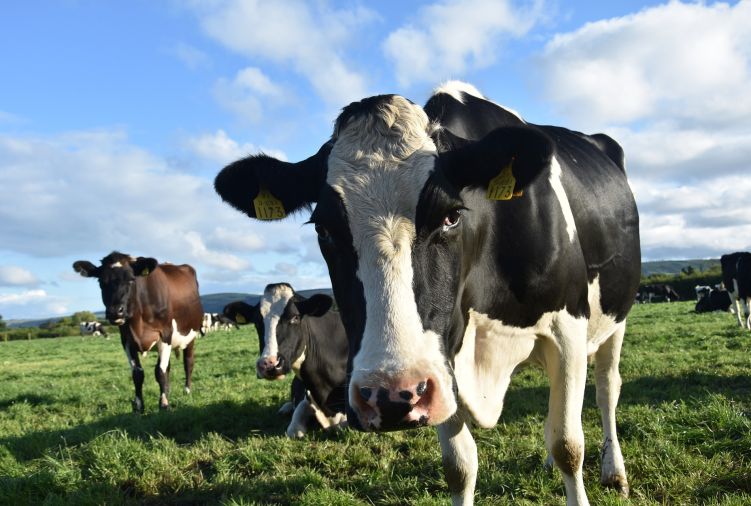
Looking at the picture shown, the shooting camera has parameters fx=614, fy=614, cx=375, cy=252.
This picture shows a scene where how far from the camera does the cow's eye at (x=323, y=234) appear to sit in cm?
298

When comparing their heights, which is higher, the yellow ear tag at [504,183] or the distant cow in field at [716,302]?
the yellow ear tag at [504,183]

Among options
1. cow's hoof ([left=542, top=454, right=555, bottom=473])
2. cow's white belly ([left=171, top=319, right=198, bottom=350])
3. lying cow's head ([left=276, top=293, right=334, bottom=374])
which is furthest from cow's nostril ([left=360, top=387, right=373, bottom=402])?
cow's white belly ([left=171, top=319, right=198, bottom=350])

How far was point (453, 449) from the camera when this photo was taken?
3.95m

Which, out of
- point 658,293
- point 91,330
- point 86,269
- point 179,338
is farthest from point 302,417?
point 658,293

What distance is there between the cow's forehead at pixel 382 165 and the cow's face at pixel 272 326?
4517 millimetres

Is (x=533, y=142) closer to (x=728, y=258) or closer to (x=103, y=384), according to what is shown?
(x=103, y=384)

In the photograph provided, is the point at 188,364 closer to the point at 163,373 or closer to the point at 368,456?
the point at 163,373

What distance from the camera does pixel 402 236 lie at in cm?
271

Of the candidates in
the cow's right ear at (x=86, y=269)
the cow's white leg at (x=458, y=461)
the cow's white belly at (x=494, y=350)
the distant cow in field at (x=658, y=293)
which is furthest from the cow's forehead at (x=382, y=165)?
the distant cow in field at (x=658, y=293)

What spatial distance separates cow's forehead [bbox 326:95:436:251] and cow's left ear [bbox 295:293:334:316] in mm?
4566

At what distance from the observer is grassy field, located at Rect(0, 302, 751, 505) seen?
4.49 metres

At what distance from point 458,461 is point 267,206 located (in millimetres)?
2021

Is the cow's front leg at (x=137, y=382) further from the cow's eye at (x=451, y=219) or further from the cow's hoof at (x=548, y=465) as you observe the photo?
the cow's eye at (x=451, y=219)

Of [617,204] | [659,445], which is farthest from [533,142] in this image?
[659,445]
